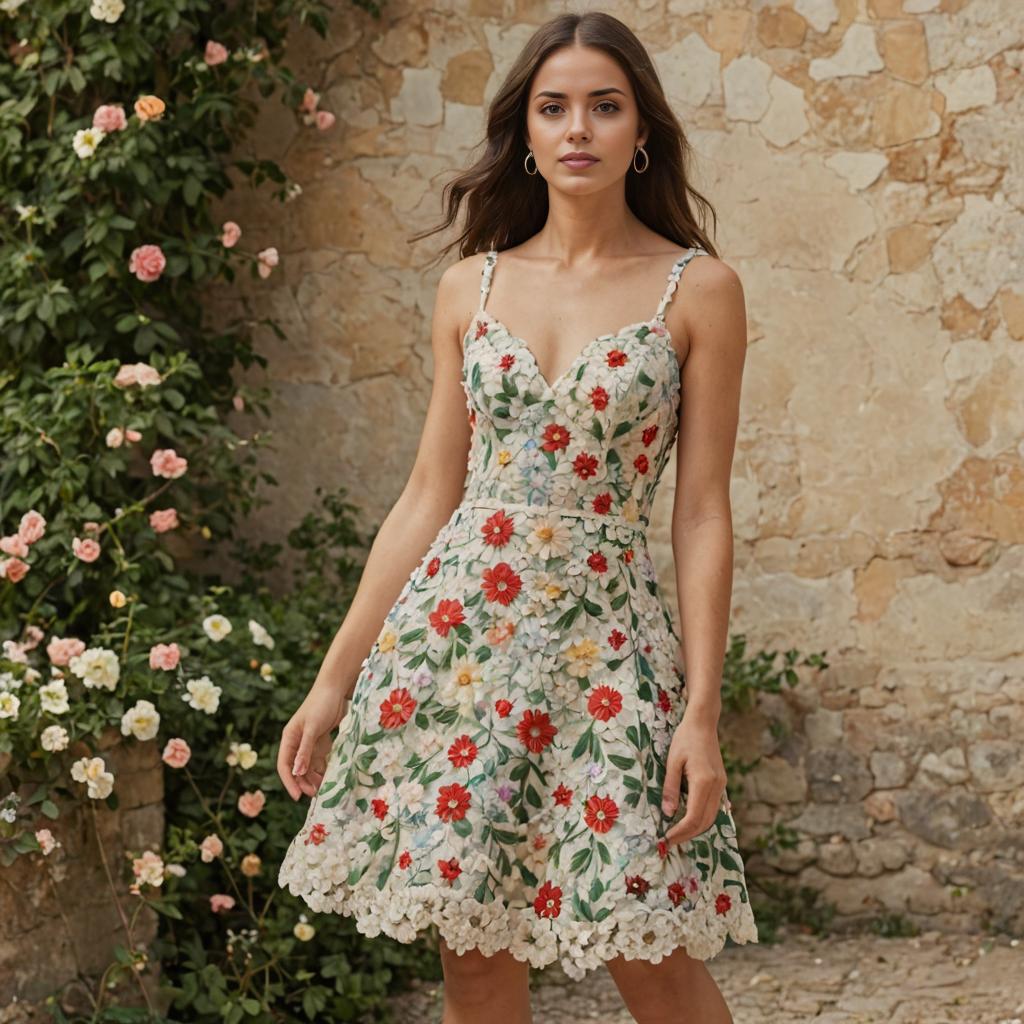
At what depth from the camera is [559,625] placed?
2145 millimetres

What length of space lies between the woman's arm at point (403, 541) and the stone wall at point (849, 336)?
1863 mm

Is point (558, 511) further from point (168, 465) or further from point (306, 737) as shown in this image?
point (168, 465)

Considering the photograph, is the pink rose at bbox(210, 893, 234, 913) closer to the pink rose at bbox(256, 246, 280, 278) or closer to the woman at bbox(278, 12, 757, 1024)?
the woman at bbox(278, 12, 757, 1024)

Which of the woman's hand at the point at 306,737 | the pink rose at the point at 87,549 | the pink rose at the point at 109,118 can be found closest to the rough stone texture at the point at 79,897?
the pink rose at the point at 87,549

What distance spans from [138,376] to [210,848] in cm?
109

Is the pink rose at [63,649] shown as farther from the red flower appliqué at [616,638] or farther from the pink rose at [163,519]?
the red flower appliqué at [616,638]

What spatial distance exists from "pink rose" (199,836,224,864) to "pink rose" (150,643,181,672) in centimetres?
39

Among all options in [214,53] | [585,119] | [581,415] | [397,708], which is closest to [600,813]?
[397,708]

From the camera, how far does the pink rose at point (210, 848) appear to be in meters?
3.30

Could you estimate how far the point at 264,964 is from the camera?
134 inches

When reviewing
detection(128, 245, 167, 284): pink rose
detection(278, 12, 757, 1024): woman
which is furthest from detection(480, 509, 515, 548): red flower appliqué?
detection(128, 245, 167, 284): pink rose

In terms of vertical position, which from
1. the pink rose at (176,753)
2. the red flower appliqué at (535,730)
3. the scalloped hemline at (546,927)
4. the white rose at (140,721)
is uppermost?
the red flower appliqué at (535,730)

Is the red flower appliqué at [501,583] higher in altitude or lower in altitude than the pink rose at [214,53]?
lower

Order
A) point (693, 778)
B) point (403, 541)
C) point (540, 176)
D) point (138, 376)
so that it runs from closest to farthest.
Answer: point (693, 778) → point (403, 541) → point (540, 176) → point (138, 376)
